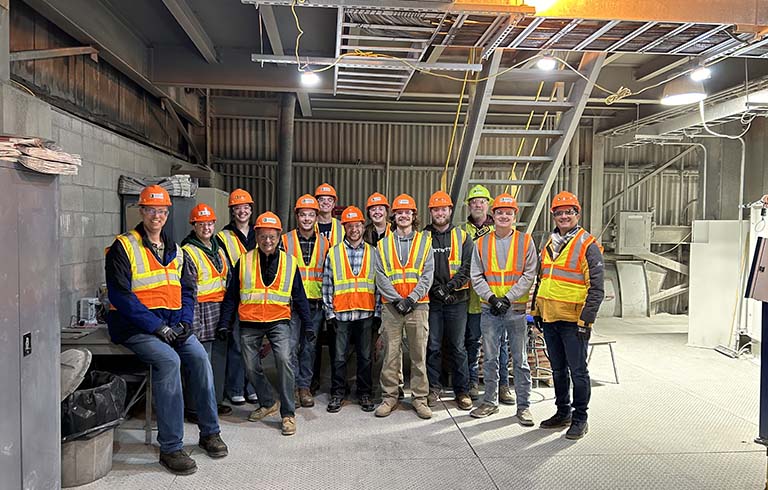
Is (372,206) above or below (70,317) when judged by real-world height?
above

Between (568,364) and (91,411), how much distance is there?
11.5ft

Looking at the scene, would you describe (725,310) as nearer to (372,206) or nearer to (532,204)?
(532,204)

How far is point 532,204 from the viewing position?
6.84 m

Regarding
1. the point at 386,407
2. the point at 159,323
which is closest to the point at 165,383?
the point at 159,323

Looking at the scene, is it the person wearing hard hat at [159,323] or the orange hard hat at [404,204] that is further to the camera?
the orange hard hat at [404,204]

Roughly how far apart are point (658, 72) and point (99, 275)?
7.59 m

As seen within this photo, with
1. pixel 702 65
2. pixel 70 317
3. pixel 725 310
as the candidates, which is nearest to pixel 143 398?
pixel 70 317

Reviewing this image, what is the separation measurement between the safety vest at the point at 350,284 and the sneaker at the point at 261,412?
40.5 inches

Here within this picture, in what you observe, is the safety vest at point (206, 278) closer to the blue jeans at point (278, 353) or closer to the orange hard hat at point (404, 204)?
the blue jeans at point (278, 353)

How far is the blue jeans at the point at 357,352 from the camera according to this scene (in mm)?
5117

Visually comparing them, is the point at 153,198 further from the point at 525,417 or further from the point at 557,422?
the point at 557,422

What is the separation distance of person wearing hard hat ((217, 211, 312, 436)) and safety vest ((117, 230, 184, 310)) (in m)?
0.67

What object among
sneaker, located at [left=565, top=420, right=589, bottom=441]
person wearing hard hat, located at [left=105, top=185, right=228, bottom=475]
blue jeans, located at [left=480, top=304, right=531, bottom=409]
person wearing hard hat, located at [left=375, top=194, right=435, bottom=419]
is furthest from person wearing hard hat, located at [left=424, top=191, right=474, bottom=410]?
person wearing hard hat, located at [left=105, top=185, right=228, bottom=475]

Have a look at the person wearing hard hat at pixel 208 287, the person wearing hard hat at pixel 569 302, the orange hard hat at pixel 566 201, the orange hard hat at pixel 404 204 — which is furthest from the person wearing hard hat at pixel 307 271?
the orange hard hat at pixel 566 201
